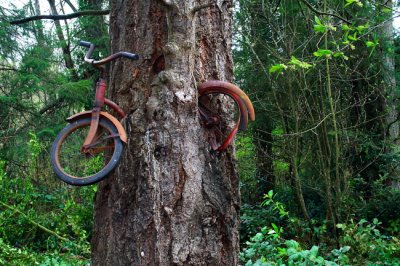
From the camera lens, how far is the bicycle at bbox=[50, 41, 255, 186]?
7.18 ft

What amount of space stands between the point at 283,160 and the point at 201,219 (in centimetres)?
550

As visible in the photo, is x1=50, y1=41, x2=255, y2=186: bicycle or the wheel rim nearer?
x1=50, y1=41, x2=255, y2=186: bicycle

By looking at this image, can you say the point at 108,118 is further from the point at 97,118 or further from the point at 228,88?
the point at 228,88

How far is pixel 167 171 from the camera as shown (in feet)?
7.68

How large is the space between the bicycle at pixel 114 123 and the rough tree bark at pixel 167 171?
0.10 m

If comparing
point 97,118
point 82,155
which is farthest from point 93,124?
point 82,155

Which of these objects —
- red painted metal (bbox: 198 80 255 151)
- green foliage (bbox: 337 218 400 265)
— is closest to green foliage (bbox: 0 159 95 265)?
green foliage (bbox: 337 218 400 265)

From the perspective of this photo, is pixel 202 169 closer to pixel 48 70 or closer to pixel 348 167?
pixel 348 167

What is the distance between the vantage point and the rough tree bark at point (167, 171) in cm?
233

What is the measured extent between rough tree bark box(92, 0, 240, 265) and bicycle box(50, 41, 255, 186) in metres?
0.10

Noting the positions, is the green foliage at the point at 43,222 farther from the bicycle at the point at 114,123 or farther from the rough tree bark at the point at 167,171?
the bicycle at the point at 114,123

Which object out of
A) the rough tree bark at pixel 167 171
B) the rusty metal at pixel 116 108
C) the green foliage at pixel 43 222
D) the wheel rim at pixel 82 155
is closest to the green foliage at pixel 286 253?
the rough tree bark at pixel 167 171

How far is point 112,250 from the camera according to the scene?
2465 millimetres

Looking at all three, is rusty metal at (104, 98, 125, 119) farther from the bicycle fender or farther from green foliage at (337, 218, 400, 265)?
green foliage at (337, 218, 400, 265)
